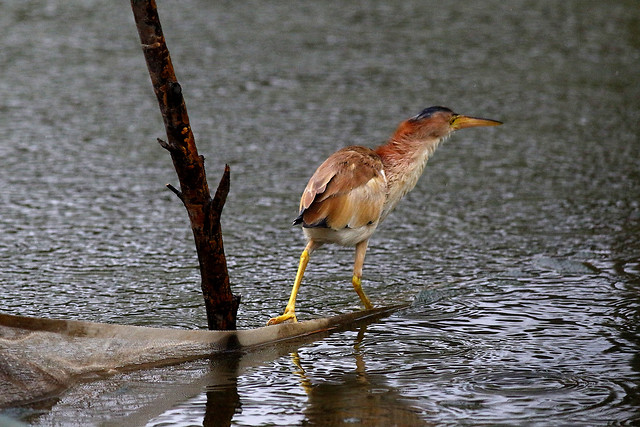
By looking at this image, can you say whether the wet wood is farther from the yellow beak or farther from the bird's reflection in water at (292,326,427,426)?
the yellow beak

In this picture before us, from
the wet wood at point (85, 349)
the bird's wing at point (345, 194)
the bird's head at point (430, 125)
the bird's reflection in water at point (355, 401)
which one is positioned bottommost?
the bird's reflection in water at point (355, 401)

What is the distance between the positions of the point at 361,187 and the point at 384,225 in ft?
5.62

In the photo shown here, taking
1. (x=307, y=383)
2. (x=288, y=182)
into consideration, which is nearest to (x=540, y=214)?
(x=288, y=182)

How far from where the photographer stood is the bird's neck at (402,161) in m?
5.41

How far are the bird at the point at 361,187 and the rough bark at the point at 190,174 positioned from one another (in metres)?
0.41

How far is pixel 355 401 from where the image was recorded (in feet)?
13.5

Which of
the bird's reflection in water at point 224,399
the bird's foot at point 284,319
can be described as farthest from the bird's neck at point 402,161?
the bird's reflection in water at point 224,399

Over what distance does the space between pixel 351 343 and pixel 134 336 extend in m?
1.05

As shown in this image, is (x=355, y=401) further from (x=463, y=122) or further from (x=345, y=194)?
(x=463, y=122)

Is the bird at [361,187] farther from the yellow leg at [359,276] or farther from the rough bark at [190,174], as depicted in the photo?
the rough bark at [190,174]

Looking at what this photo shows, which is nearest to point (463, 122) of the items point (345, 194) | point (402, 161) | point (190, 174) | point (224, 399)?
point (402, 161)

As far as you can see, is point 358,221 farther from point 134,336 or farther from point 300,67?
point 300,67

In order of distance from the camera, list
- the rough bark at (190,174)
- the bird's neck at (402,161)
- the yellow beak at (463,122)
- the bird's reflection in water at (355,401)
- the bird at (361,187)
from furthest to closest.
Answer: the yellow beak at (463,122)
the bird's neck at (402,161)
the bird at (361,187)
the rough bark at (190,174)
the bird's reflection in water at (355,401)

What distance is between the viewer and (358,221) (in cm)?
512
